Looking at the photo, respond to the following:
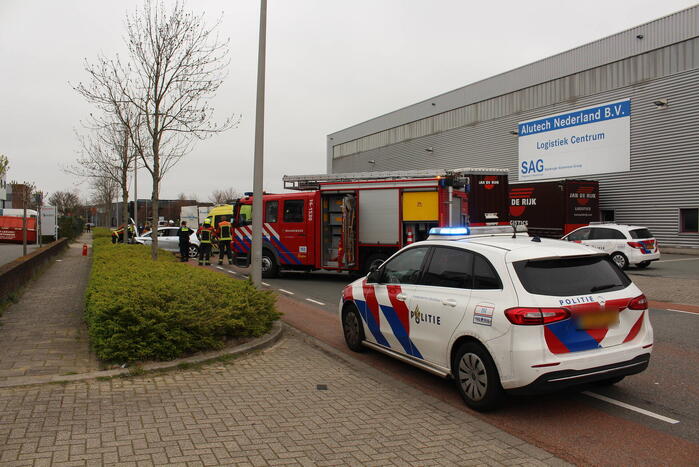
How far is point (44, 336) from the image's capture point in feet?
23.3

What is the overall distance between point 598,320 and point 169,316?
4421 millimetres

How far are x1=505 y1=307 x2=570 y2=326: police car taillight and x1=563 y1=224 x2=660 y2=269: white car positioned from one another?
14818 mm

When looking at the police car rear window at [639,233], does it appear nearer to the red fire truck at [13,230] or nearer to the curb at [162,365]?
the curb at [162,365]

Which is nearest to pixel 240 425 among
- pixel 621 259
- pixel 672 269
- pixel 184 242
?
pixel 621 259

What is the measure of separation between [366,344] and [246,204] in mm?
10849

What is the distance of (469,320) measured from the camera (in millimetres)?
4848

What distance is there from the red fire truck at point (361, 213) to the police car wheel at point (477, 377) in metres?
8.21

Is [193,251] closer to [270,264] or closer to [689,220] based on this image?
[270,264]

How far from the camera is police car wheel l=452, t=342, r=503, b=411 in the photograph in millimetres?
4637

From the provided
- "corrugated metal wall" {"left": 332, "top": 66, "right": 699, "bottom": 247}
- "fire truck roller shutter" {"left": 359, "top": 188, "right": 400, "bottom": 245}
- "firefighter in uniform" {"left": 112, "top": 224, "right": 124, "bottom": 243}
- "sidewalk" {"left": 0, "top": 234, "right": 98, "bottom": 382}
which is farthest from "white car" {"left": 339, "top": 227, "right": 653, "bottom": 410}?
"corrugated metal wall" {"left": 332, "top": 66, "right": 699, "bottom": 247}

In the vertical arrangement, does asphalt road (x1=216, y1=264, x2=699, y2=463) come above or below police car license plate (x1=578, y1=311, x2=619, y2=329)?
below

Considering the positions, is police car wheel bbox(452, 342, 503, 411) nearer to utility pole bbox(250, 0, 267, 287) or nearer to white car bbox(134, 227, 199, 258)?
utility pole bbox(250, 0, 267, 287)

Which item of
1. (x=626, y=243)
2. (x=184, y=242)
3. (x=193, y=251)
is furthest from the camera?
(x=193, y=251)

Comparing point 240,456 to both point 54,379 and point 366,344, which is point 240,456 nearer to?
point 54,379
